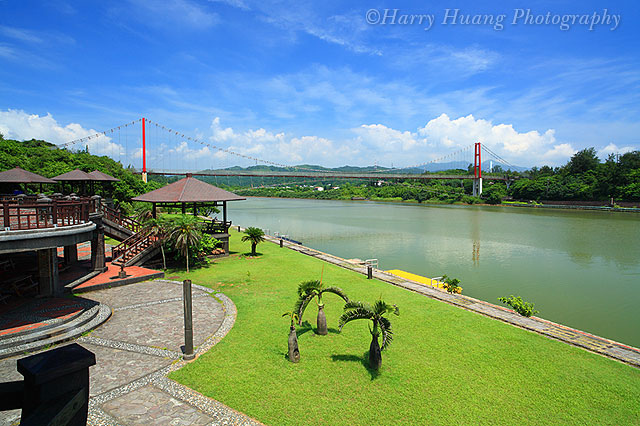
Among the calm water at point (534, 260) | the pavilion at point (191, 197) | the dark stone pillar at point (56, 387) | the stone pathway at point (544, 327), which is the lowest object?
the calm water at point (534, 260)

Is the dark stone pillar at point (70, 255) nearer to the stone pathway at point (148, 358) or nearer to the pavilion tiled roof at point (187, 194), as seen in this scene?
the stone pathway at point (148, 358)

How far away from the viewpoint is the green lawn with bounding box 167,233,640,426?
16.4 feet

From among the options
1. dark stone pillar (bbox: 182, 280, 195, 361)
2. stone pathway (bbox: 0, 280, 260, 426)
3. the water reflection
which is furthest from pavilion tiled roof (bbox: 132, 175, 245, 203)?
the water reflection

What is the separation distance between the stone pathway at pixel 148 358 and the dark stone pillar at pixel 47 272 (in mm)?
1010

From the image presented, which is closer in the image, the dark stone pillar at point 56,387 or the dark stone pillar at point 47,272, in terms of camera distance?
the dark stone pillar at point 56,387

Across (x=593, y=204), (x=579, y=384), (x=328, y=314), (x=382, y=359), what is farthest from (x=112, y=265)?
(x=593, y=204)

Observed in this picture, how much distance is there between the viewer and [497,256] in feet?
70.0

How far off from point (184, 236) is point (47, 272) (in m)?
4.32

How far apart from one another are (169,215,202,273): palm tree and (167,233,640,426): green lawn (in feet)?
16.5

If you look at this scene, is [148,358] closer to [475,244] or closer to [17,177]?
[17,177]

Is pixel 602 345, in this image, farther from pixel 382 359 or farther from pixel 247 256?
pixel 247 256

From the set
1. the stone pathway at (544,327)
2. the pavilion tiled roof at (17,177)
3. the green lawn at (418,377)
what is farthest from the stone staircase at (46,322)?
the stone pathway at (544,327)

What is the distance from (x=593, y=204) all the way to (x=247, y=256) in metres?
65.0

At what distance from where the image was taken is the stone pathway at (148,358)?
15.6ft
